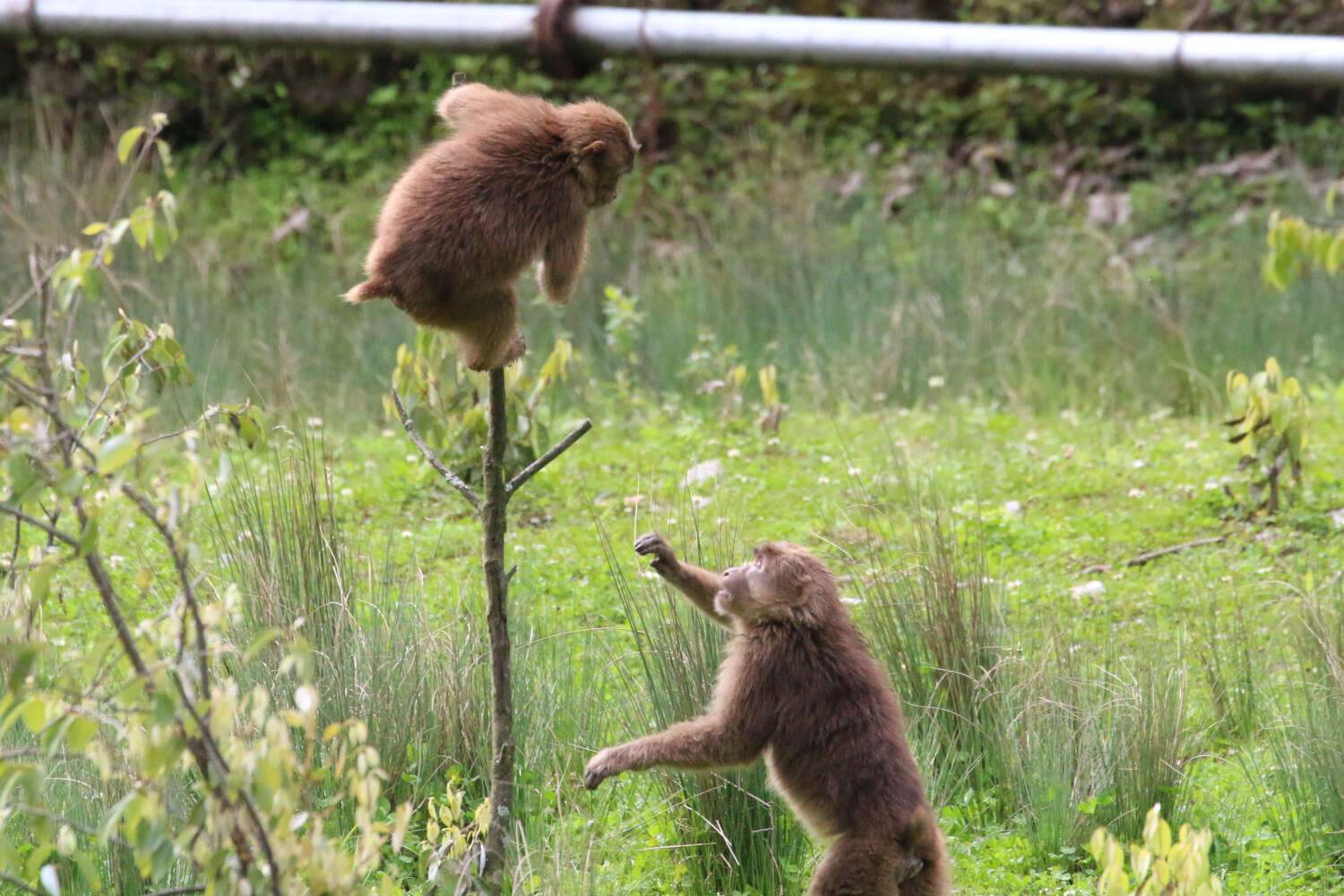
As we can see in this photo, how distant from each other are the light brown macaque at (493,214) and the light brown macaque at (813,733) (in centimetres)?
68

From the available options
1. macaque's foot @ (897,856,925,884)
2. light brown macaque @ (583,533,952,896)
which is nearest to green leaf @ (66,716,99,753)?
light brown macaque @ (583,533,952,896)

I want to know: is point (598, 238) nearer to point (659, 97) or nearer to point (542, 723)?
point (659, 97)

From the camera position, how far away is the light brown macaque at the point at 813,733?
Result: 343 cm

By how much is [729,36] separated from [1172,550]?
6.28m

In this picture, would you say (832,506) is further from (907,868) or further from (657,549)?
(907,868)

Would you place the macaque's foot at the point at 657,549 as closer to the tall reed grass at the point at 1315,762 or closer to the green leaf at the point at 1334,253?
the green leaf at the point at 1334,253

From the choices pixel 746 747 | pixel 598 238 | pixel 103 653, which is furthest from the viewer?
pixel 598 238

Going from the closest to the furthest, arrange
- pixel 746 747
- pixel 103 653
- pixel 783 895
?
pixel 103 653, pixel 746 747, pixel 783 895

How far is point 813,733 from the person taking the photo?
3545 mm

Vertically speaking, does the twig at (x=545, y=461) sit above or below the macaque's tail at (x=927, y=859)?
above

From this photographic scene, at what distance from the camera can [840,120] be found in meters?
14.0

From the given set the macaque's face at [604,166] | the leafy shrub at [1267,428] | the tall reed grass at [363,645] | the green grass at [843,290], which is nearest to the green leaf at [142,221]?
the macaque's face at [604,166]

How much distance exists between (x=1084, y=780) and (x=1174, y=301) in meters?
6.36

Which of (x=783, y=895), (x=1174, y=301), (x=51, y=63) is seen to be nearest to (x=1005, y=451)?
(x=1174, y=301)
